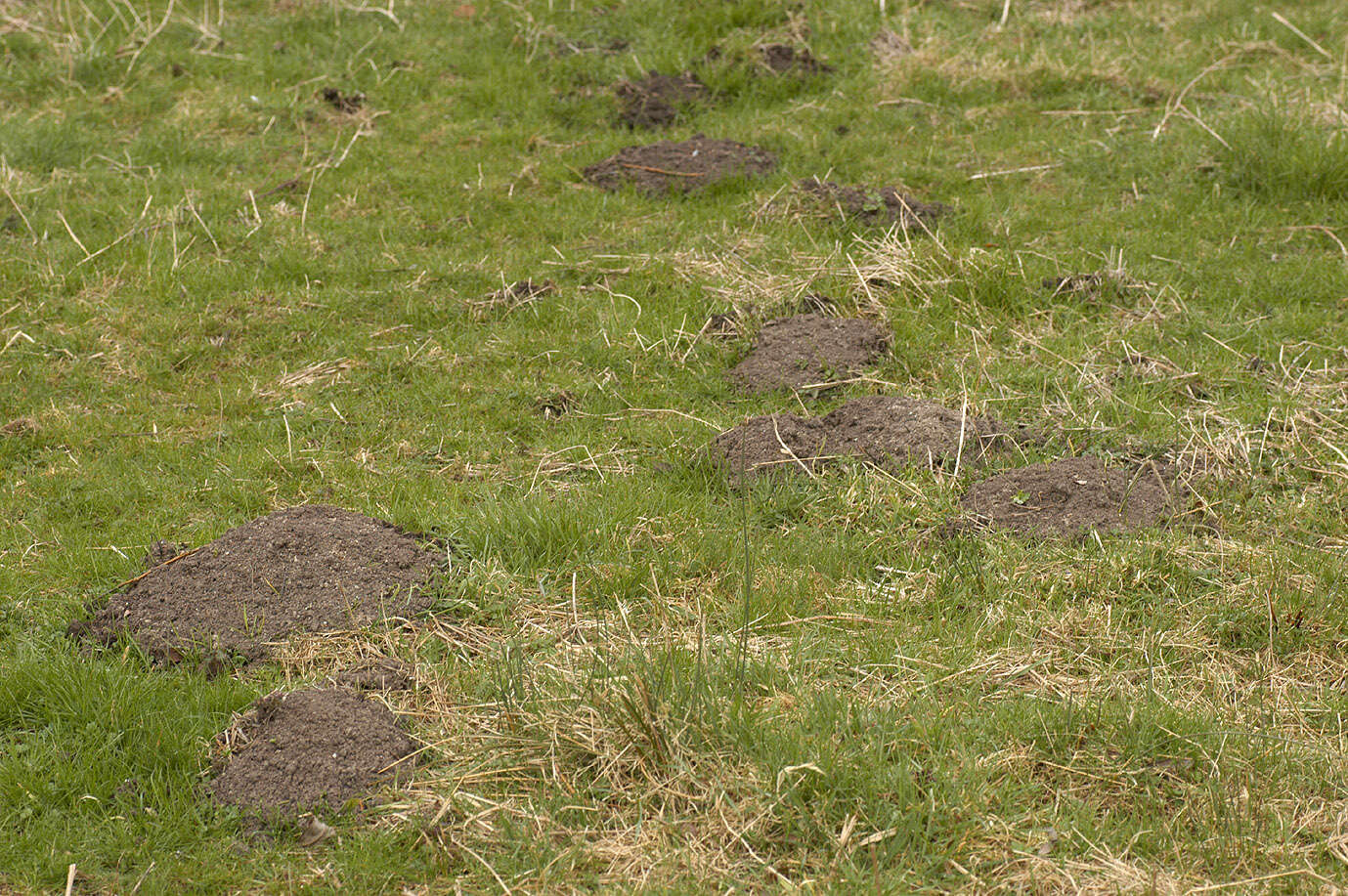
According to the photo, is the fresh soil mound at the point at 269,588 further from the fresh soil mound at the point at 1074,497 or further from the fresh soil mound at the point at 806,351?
the fresh soil mound at the point at 1074,497

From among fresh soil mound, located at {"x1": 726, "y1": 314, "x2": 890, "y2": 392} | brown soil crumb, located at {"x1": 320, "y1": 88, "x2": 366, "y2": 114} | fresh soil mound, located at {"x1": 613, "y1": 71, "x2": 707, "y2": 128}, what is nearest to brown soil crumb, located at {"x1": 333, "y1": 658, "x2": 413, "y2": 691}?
fresh soil mound, located at {"x1": 726, "y1": 314, "x2": 890, "y2": 392}

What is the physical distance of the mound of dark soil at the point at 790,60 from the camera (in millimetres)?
8883

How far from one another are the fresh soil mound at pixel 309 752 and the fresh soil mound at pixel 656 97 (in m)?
5.66

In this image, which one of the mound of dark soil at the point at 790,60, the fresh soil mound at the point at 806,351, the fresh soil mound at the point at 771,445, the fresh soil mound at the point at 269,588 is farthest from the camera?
the mound of dark soil at the point at 790,60

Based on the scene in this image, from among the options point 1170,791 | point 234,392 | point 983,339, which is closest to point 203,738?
point 234,392

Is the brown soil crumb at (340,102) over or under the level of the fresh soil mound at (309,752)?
over

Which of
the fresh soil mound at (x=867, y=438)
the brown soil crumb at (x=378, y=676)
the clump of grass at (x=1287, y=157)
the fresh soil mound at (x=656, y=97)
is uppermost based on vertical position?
the clump of grass at (x=1287, y=157)

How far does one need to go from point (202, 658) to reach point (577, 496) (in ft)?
5.13

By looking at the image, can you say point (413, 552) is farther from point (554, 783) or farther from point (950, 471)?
point (950, 471)

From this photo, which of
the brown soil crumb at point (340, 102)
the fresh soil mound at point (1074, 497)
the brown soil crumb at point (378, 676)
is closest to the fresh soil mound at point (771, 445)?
the fresh soil mound at point (1074, 497)

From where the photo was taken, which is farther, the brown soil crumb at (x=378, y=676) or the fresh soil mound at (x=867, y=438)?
the fresh soil mound at (x=867, y=438)

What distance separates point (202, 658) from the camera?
409cm

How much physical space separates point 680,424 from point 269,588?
2.01m

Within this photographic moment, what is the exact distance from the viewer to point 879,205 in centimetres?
709
